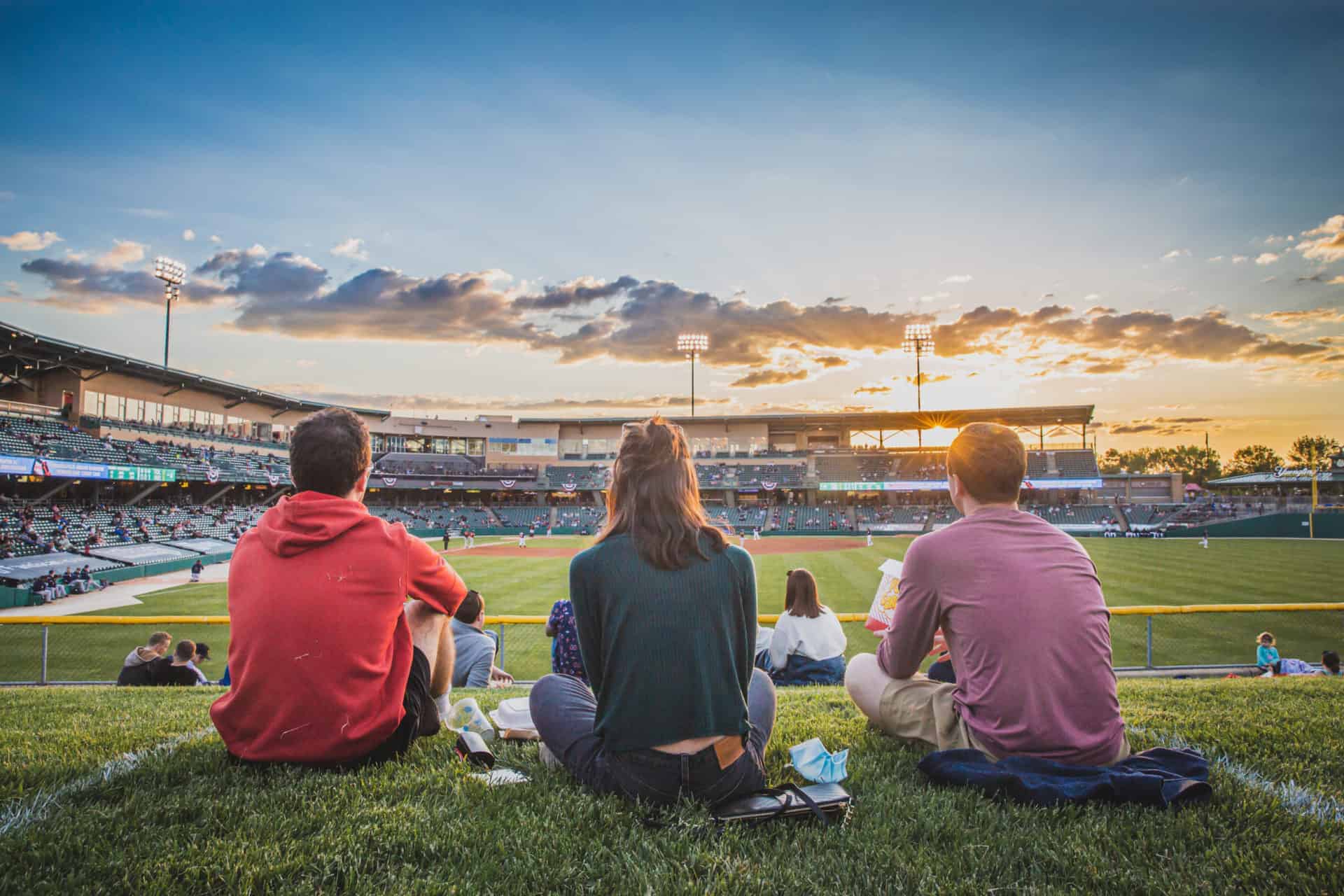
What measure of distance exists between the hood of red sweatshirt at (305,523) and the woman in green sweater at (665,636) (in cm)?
101

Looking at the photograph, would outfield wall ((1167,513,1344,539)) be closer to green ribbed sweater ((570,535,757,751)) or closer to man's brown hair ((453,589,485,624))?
man's brown hair ((453,589,485,624))

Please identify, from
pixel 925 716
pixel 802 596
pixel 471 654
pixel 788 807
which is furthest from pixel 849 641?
pixel 788 807

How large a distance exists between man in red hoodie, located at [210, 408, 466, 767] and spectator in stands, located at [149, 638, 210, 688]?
6970mm

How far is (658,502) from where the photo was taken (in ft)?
8.09

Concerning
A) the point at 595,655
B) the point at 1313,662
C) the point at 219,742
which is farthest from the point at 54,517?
the point at 1313,662

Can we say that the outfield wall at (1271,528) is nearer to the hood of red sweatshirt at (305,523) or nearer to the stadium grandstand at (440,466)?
the stadium grandstand at (440,466)

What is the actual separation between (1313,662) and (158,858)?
54.4ft

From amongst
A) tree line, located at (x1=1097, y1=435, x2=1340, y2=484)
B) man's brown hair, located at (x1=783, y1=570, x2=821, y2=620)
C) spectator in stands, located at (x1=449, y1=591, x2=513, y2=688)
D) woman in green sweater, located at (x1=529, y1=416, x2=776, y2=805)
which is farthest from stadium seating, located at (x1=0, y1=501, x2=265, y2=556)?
tree line, located at (x1=1097, y1=435, x2=1340, y2=484)

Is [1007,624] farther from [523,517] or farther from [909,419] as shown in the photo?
[909,419]

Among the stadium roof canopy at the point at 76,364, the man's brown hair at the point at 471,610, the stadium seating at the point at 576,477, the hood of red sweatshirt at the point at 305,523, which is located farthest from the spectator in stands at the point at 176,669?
the stadium seating at the point at 576,477

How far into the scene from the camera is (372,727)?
2811 millimetres

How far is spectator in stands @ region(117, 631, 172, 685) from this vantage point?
800 centimetres

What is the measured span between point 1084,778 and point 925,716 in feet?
2.62

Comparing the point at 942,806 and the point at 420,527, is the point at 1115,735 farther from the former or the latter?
the point at 420,527
